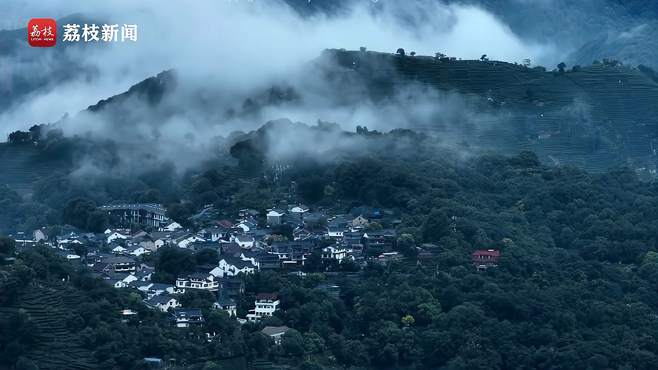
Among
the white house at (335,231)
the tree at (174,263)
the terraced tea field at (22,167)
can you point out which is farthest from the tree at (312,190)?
the terraced tea field at (22,167)

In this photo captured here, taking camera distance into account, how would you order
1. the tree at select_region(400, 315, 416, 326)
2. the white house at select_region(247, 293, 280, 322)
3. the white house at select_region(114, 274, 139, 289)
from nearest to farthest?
1. the tree at select_region(400, 315, 416, 326)
2. the white house at select_region(247, 293, 280, 322)
3. the white house at select_region(114, 274, 139, 289)

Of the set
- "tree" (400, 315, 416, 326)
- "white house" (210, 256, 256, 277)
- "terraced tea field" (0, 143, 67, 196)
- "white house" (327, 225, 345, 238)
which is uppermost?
"terraced tea field" (0, 143, 67, 196)

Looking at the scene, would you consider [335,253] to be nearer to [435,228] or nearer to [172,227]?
[435,228]

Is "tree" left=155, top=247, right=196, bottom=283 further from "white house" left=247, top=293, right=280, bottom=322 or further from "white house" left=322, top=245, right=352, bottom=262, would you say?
"white house" left=322, top=245, right=352, bottom=262

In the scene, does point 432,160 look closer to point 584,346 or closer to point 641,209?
point 641,209

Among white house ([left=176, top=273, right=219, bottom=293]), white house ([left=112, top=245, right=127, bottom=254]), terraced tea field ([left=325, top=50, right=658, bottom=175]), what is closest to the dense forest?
white house ([left=176, top=273, right=219, bottom=293])

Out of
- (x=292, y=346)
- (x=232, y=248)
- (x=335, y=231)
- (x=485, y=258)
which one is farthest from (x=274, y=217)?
(x=292, y=346)

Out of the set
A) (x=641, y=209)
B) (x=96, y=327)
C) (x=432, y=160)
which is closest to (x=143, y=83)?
(x=432, y=160)
